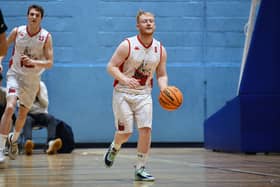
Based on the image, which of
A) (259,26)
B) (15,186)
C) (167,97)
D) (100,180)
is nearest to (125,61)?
(167,97)

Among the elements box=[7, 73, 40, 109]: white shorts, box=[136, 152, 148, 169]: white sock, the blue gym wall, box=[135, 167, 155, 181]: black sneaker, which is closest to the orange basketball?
box=[136, 152, 148, 169]: white sock

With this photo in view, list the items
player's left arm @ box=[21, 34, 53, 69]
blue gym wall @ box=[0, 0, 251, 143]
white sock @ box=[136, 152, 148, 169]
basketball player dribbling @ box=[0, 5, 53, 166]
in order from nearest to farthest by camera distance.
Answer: white sock @ box=[136, 152, 148, 169], player's left arm @ box=[21, 34, 53, 69], basketball player dribbling @ box=[0, 5, 53, 166], blue gym wall @ box=[0, 0, 251, 143]

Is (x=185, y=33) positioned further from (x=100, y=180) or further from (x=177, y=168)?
(x=100, y=180)

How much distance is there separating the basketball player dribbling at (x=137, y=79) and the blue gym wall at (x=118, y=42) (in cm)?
719

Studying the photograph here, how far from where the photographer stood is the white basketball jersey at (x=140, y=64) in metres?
6.50

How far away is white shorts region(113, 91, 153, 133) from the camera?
6.39 m

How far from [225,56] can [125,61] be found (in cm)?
753

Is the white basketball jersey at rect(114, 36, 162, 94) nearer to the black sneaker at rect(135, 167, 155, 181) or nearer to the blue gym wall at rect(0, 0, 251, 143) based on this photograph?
the black sneaker at rect(135, 167, 155, 181)

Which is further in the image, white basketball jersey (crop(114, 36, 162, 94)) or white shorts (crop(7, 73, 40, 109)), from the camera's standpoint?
white shorts (crop(7, 73, 40, 109))

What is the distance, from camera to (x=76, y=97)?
13797 mm

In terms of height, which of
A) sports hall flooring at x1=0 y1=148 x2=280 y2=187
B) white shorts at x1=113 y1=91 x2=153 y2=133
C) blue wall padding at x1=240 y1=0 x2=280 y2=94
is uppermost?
blue wall padding at x1=240 y1=0 x2=280 y2=94

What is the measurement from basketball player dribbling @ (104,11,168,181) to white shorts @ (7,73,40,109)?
7.26 feet

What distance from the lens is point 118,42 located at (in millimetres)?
13773

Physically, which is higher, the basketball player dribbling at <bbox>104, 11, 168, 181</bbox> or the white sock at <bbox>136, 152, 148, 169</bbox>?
the basketball player dribbling at <bbox>104, 11, 168, 181</bbox>
